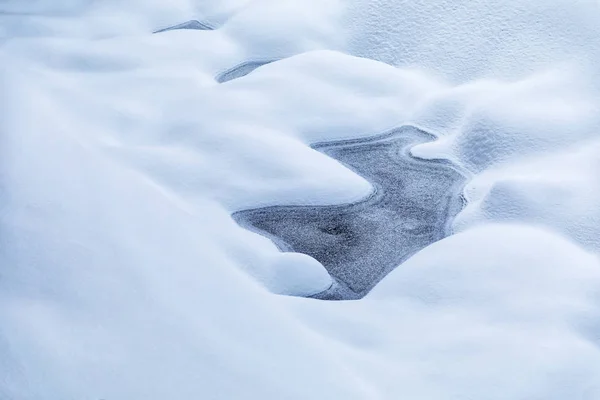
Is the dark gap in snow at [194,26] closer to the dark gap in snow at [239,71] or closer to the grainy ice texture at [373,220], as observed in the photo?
the dark gap in snow at [239,71]

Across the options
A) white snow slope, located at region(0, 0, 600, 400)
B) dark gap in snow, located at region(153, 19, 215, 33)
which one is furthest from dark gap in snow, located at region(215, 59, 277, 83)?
dark gap in snow, located at region(153, 19, 215, 33)

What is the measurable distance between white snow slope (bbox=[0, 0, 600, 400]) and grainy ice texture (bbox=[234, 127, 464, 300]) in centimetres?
6

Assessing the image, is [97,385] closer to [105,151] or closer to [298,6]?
[105,151]

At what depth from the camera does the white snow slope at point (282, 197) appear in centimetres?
156

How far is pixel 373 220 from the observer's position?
217 centimetres

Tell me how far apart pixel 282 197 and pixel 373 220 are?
0.91ft

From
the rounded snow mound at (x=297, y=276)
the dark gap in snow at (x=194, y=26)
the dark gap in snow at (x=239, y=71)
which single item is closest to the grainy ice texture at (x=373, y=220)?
the rounded snow mound at (x=297, y=276)

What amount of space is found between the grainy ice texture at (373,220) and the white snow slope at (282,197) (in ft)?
0.19

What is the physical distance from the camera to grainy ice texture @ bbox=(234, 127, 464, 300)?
2.01 meters

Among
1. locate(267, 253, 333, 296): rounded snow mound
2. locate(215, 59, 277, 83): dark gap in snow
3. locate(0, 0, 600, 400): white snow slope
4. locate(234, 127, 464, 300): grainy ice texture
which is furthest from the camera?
locate(215, 59, 277, 83): dark gap in snow

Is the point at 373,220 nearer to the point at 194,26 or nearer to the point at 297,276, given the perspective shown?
the point at 297,276

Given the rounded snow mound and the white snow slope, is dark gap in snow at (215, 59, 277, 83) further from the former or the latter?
the rounded snow mound

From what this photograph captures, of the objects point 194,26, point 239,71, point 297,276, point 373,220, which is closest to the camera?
point 297,276

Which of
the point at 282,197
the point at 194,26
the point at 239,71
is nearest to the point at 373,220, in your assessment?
the point at 282,197
